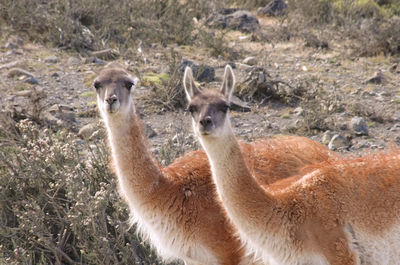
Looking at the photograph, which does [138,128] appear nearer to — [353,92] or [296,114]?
[296,114]

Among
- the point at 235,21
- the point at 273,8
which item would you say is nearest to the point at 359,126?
the point at 235,21

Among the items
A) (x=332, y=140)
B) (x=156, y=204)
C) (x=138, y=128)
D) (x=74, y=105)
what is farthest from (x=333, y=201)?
(x=74, y=105)

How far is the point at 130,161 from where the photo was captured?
383cm

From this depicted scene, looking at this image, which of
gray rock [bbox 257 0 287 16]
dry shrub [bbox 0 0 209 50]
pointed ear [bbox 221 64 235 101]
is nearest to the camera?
pointed ear [bbox 221 64 235 101]

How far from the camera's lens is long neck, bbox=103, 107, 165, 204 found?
3.80 m

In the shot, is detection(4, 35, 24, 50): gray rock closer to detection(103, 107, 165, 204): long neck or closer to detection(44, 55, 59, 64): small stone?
detection(44, 55, 59, 64): small stone

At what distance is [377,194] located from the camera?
3.51 meters

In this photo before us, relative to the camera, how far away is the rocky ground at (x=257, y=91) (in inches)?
269

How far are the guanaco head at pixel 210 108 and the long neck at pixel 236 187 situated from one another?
0.09 metres

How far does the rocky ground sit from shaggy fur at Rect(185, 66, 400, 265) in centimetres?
205

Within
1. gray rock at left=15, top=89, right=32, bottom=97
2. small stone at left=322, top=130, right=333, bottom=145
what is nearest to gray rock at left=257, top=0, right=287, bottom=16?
small stone at left=322, top=130, right=333, bottom=145

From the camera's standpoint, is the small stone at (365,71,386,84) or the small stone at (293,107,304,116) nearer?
the small stone at (293,107,304,116)

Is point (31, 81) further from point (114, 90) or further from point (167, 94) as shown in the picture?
point (114, 90)

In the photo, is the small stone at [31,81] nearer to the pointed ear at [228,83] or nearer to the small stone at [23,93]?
the small stone at [23,93]
